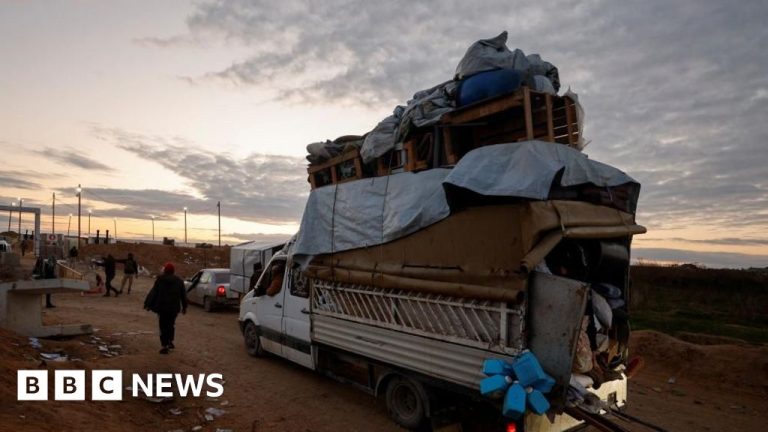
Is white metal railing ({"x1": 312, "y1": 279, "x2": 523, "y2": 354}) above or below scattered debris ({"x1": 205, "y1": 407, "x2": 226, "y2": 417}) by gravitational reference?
above

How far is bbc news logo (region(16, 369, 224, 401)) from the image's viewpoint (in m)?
5.30

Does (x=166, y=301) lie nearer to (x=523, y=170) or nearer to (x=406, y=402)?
(x=406, y=402)

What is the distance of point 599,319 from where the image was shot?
4.85 metres

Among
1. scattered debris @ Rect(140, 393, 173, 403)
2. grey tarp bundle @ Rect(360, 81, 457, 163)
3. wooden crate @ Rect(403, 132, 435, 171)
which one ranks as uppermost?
grey tarp bundle @ Rect(360, 81, 457, 163)

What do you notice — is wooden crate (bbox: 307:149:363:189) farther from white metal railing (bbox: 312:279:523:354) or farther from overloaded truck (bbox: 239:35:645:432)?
white metal railing (bbox: 312:279:523:354)

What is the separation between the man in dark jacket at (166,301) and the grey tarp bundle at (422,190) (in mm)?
2703

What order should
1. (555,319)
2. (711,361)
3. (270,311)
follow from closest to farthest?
(555,319), (270,311), (711,361)

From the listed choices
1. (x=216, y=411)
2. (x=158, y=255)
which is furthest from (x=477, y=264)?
(x=158, y=255)

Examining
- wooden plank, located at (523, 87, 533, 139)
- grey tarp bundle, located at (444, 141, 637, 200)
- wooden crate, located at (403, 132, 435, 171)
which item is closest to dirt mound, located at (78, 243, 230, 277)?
wooden crate, located at (403, 132, 435, 171)

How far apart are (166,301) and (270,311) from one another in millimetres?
1886

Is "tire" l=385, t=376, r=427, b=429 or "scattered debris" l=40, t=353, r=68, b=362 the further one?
"scattered debris" l=40, t=353, r=68, b=362

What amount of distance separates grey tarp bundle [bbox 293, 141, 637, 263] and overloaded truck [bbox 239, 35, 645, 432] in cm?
2

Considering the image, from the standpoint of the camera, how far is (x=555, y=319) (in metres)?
4.10

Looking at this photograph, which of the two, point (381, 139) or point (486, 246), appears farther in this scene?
point (381, 139)
